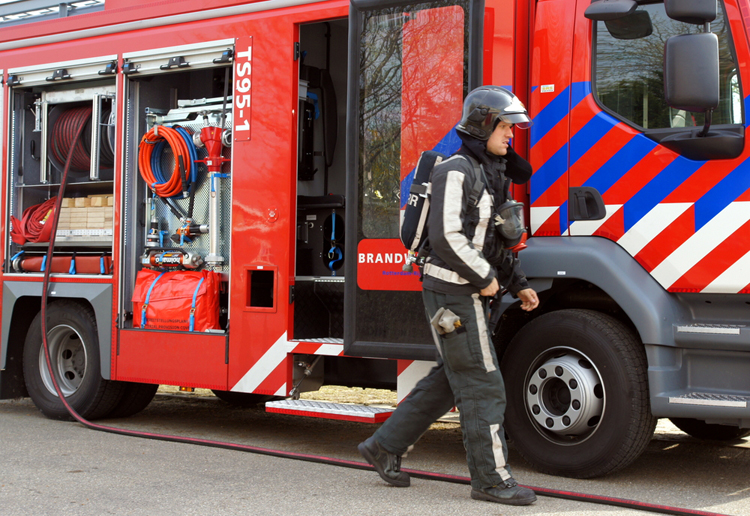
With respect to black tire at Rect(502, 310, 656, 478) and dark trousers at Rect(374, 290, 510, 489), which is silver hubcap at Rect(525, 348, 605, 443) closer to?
black tire at Rect(502, 310, 656, 478)

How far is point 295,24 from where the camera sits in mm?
5844

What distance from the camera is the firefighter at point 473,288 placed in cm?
423

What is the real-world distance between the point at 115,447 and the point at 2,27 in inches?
159

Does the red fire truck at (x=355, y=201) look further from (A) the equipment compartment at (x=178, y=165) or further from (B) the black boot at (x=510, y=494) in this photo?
(B) the black boot at (x=510, y=494)

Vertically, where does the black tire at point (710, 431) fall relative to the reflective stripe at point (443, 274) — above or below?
below

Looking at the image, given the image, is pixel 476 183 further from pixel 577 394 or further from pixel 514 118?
pixel 577 394

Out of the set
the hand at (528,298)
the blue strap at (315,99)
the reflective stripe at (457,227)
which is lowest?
the hand at (528,298)

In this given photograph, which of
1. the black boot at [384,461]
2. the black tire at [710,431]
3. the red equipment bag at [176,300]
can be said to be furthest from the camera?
the red equipment bag at [176,300]

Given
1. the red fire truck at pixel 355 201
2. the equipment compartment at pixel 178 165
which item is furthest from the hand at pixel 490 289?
the equipment compartment at pixel 178 165


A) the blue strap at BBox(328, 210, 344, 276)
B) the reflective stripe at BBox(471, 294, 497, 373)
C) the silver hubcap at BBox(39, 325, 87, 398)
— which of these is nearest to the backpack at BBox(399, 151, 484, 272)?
the reflective stripe at BBox(471, 294, 497, 373)

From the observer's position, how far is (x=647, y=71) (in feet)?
15.3

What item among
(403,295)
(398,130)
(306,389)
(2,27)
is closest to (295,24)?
(398,130)

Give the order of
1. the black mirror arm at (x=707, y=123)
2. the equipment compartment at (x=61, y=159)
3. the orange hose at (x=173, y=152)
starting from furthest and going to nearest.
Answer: the equipment compartment at (x=61, y=159), the orange hose at (x=173, y=152), the black mirror arm at (x=707, y=123)

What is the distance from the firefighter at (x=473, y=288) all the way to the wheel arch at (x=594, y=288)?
37 centimetres
